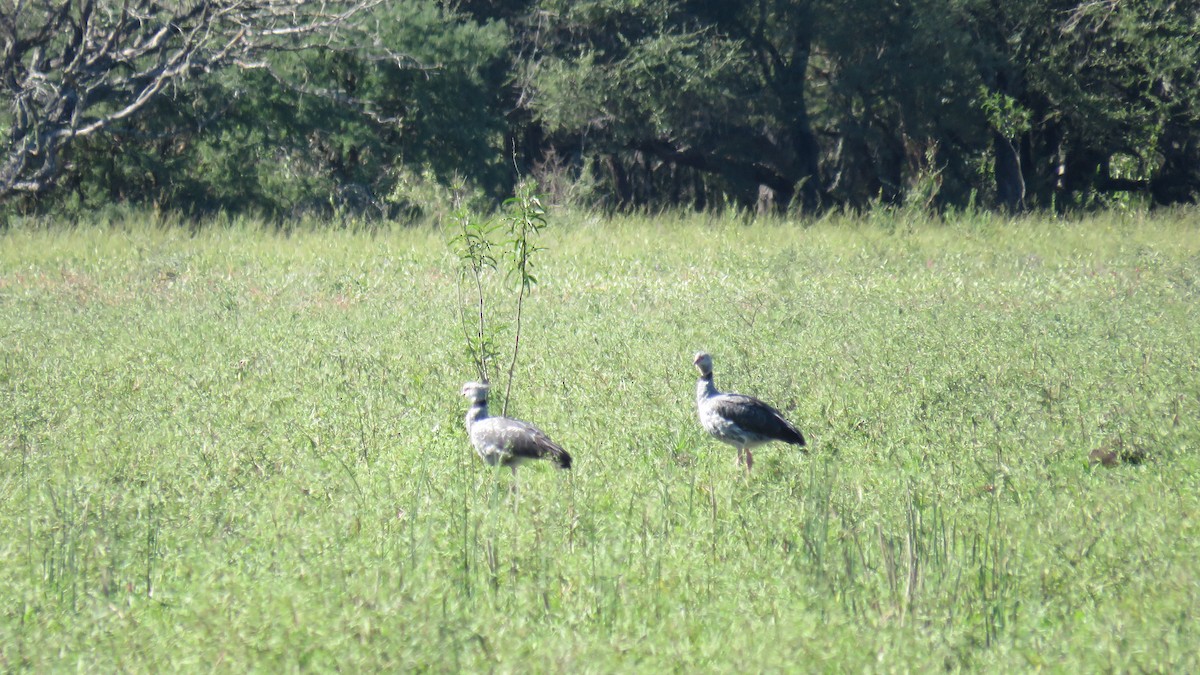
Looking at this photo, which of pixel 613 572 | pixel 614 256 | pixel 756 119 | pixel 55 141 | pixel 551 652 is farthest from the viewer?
pixel 756 119

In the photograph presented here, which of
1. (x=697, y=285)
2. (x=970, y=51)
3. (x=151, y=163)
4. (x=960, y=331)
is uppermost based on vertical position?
(x=970, y=51)

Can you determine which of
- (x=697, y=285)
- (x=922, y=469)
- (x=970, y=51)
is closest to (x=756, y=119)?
(x=970, y=51)

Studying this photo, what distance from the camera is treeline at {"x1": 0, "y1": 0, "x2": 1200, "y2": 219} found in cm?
2031

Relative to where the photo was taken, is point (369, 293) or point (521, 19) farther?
point (521, 19)

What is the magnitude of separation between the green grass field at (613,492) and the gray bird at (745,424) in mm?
163

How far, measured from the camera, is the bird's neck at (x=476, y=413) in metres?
6.79

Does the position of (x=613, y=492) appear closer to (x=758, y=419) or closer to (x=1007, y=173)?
(x=758, y=419)

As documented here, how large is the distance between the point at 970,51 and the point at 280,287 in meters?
14.4

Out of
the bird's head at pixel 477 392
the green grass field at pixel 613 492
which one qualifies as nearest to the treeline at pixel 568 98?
the green grass field at pixel 613 492

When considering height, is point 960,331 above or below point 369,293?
above

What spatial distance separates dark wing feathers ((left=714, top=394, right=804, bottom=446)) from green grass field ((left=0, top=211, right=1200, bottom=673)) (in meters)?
0.25

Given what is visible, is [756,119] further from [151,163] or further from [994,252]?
[151,163]

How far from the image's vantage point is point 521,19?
1001 inches

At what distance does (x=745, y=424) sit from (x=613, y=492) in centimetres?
92
